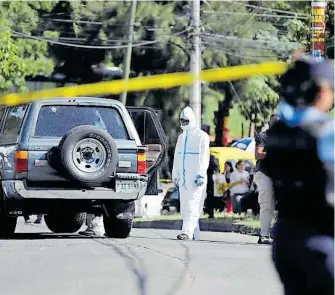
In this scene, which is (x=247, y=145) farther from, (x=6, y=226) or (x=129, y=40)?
(x=6, y=226)

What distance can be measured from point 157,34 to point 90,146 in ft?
83.2

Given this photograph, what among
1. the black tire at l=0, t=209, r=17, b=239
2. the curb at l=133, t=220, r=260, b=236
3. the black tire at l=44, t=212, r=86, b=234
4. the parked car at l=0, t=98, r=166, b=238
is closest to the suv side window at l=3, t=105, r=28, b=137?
the parked car at l=0, t=98, r=166, b=238

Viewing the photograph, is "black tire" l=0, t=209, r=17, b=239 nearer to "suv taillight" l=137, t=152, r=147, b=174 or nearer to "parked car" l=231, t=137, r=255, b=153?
"suv taillight" l=137, t=152, r=147, b=174

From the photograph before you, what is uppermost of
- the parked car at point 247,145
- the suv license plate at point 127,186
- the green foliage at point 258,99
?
the green foliage at point 258,99

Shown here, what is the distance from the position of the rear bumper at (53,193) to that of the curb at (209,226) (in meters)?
3.60

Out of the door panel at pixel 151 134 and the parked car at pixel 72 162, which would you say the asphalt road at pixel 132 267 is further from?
the door panel at pixel 151 134

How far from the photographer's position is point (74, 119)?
13672mm

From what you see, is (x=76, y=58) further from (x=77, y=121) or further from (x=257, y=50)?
(x=77, y=121)

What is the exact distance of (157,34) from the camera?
3819cm

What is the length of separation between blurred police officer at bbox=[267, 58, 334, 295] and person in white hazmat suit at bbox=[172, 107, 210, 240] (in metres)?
8.36

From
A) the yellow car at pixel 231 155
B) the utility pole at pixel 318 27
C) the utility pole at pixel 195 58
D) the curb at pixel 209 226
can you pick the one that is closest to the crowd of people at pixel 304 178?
the utility pole at pixel 318 27

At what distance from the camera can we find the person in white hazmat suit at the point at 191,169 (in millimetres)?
13759

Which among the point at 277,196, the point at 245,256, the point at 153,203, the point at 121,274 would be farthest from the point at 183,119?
the point at 153,203

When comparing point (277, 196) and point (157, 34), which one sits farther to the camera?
point (157, 34)
